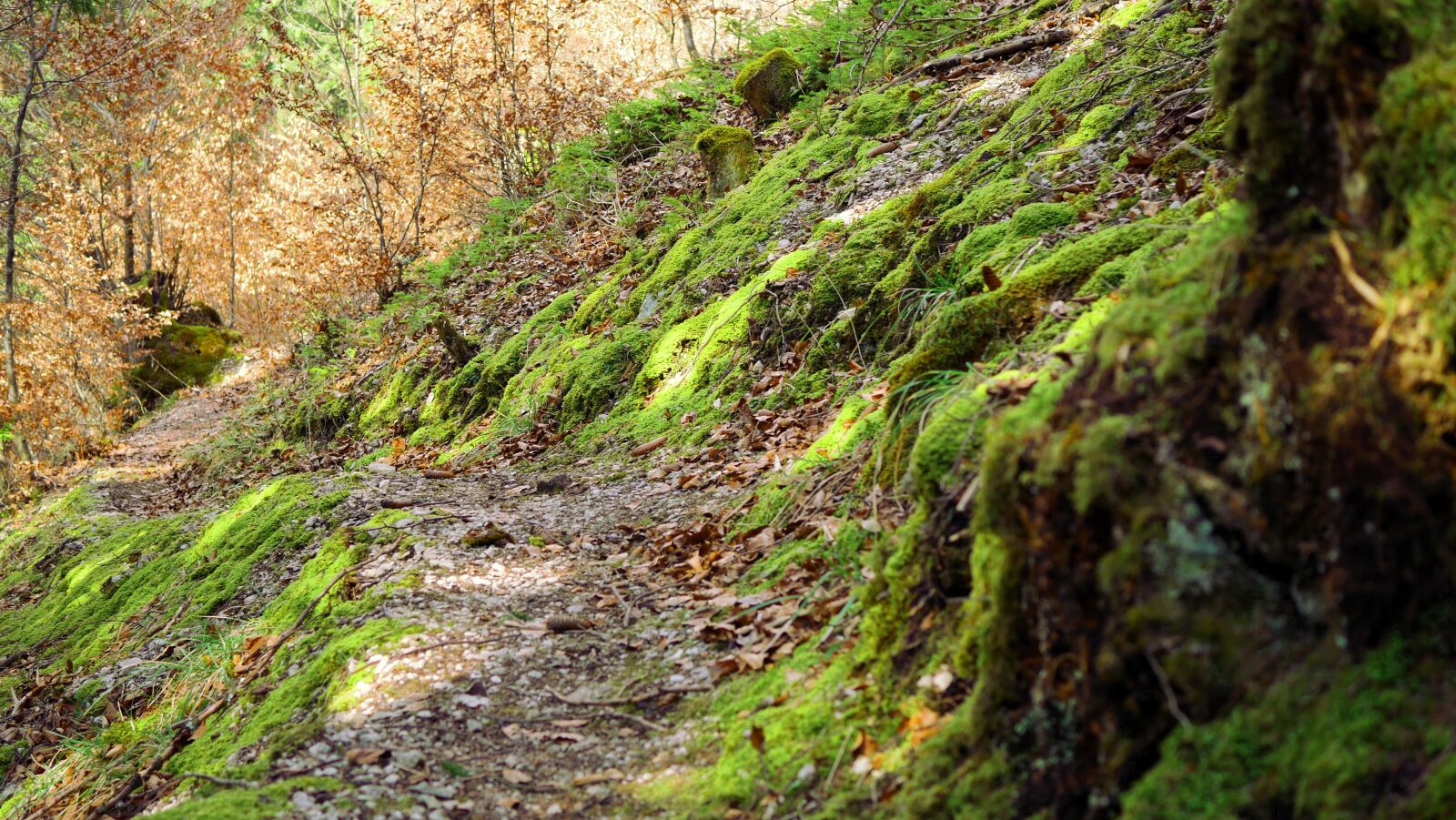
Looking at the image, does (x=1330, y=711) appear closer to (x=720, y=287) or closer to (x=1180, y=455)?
(x=1180, y=455)

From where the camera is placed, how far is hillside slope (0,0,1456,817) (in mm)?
1565

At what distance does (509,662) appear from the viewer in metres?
3.57

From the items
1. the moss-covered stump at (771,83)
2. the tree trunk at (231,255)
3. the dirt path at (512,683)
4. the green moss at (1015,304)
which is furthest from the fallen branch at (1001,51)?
the tree trunk at (231,255)

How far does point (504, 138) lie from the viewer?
42.9 feet

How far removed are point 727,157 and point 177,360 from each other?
562 inches

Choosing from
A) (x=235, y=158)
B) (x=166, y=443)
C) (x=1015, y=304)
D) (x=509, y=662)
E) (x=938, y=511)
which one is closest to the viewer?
(x=938, y=511)

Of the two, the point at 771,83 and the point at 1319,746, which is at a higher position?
the point at 771,83

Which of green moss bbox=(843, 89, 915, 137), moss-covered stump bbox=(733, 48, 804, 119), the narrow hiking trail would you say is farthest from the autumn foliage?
the narrow hiking trail

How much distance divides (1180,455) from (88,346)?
17707 millimetres

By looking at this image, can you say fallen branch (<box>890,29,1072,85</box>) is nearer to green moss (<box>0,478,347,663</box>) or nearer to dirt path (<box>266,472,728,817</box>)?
dirt path (<box>266,472,728,817</box>)

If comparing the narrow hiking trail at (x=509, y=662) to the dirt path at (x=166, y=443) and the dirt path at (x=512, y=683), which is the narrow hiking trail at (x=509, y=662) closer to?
the dirt path at (x=512, y=683)

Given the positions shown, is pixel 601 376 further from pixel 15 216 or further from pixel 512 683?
pixel 15 216

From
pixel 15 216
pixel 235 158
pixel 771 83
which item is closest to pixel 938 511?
pixel 771 83

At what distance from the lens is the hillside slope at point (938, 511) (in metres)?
1.57
